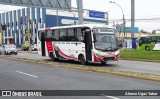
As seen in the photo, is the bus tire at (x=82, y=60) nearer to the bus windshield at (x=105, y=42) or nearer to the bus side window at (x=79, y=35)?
the bus side window at (x=79, y=35)

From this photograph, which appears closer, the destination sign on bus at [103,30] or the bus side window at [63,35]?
the destination sign on bus at [103,30]

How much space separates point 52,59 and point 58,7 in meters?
17.1

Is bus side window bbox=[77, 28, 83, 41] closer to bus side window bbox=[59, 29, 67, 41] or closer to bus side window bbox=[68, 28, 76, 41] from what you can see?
bus side window bbox=[68, 28, 76, 41]

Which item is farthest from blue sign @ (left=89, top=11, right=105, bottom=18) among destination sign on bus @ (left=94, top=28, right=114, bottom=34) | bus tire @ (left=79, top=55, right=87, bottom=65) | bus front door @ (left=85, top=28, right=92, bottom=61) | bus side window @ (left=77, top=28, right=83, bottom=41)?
bus front door @ (left=85, top=28, right=92, bottom=61)

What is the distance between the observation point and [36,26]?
277ft

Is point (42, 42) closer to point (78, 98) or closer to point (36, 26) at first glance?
point (78, 98)

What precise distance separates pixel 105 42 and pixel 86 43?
1452 mm

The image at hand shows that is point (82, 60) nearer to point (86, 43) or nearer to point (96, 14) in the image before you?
point (86, 43)

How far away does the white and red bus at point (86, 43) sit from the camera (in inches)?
860

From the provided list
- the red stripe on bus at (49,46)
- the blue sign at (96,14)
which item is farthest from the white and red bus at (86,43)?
the blue sign at (96,14)

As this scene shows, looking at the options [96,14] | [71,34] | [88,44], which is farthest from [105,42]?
[96,14]

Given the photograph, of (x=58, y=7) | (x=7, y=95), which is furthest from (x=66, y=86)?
(x=58, y=7)

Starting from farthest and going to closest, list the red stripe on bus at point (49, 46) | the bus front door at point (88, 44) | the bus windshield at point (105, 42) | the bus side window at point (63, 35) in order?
A: the red stripe on bus at point (49, 46)
the bus side window at point (63, 35)
the bus front door at point (88, 44)
the bus windshield at point (105, 42)

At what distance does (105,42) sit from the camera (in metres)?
22.0
